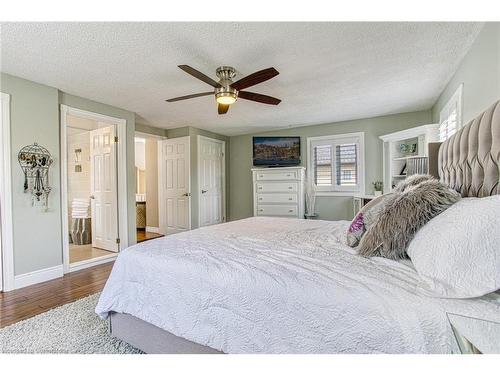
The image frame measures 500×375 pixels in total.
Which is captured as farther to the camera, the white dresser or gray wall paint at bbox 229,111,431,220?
the white dresser

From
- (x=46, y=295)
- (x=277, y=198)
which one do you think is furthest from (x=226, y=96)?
(x=277, y=198)

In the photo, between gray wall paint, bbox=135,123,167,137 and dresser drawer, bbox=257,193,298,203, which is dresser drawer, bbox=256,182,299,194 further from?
gray wall paint, bbox=135,123,167,137

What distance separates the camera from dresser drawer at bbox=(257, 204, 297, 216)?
4.95m

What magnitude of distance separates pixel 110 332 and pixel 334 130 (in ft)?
15.2

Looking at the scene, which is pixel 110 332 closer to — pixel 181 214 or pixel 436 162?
pixel 436 162

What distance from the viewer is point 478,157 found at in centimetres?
158

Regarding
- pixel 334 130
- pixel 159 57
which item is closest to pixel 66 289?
pixel 159 57

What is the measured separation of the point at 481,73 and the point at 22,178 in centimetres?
435

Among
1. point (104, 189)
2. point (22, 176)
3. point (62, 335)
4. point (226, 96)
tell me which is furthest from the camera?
point (104, 189)

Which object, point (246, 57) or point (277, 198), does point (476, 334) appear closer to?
point (246, 57)

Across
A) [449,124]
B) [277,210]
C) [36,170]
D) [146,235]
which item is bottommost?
[146,235]

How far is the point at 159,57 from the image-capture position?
2338mm

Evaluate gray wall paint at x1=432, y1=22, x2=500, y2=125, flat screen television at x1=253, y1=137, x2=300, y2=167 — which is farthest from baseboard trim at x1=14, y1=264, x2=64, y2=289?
gray wall paint at x1=432, y1=22, x2=500, y2=125

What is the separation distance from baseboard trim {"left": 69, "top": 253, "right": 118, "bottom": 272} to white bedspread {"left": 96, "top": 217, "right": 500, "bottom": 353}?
214 cm
